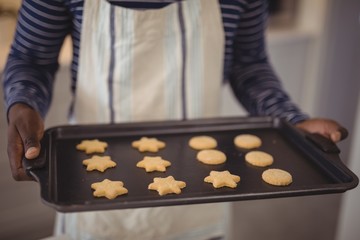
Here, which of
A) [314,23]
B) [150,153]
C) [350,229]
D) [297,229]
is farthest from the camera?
[314,23]

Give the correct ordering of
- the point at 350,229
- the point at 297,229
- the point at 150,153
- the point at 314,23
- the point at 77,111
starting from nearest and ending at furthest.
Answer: the point at 150,153
the point at 77,111
the point at 350,229
the point at 297,229
the point at 314,23

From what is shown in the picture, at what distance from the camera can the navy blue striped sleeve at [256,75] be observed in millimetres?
918

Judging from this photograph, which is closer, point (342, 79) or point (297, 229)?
point (297, 229)

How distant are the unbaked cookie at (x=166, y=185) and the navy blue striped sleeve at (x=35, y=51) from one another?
0.83ft

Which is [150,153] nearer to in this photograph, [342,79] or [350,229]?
[350,229]

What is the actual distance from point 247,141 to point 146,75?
0.24 metres

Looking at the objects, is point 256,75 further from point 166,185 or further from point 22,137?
point 22,137

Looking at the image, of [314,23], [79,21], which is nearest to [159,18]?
[79,21]

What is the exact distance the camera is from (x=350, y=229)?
46.2 inches

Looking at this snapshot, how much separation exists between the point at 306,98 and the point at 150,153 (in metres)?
1.69

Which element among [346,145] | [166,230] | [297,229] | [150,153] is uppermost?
[150,153]

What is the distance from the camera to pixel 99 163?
29.0 inches

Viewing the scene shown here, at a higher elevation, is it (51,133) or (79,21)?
(79,21)

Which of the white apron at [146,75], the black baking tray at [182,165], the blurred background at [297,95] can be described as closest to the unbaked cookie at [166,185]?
the black baking tray at [182,165]
